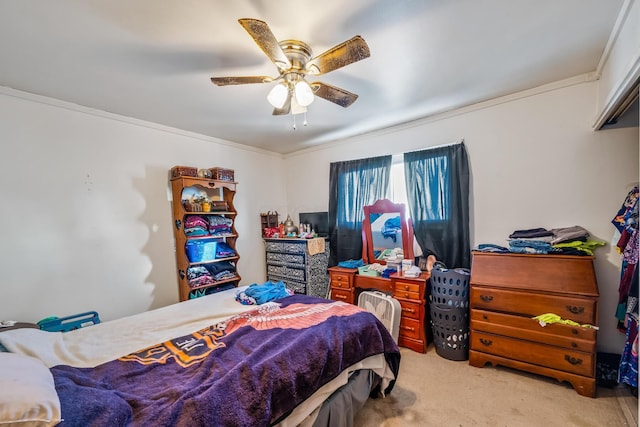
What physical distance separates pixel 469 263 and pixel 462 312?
557mm

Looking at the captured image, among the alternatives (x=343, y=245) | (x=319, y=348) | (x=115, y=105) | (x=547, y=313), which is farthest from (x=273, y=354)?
→ (x=115, y=105)

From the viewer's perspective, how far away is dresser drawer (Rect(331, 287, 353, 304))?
325cm

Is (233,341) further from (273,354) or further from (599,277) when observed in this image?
(599,277)

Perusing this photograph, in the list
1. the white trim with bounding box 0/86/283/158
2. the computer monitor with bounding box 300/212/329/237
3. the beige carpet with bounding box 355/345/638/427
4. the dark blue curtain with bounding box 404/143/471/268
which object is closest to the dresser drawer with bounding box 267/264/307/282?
the computer monitor with bounding box 300/212/329/237

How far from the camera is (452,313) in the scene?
2.51m

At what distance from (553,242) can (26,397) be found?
131 inches

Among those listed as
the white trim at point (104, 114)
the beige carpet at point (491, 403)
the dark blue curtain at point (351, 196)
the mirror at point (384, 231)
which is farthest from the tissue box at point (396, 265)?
the white trim at point (104, 114)

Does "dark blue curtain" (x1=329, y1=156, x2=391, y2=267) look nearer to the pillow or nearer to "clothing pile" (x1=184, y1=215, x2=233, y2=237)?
"clothing pile" (x1=184, y1=215, x2=233, y2=237)

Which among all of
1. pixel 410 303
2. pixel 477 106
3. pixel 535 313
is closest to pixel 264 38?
pixel 477 106

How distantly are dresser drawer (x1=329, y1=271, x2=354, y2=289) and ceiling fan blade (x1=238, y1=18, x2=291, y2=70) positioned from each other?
249 cm

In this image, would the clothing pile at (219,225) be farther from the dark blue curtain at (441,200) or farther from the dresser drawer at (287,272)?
the dark blue curtain at (441,200)

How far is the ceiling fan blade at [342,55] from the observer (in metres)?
1.33

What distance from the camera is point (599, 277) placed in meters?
2.20

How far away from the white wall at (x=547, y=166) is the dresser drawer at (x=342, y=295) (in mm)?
1577
